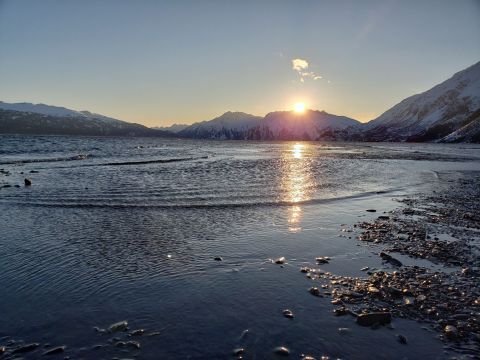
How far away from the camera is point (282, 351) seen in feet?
27.5

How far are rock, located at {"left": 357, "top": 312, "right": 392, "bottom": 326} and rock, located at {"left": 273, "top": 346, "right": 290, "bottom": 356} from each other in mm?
2459

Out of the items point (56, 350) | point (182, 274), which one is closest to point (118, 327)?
point (56, 350)

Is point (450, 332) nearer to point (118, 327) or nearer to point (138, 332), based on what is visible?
point (138, 332)

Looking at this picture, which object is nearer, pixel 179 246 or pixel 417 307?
pixel 417 307

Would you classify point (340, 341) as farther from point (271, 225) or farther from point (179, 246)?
point (271, 225)

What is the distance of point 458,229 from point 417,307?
37.5 ft

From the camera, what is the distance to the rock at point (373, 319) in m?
9.59

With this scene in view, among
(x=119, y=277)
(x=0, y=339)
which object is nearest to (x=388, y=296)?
(x=119, y=277)

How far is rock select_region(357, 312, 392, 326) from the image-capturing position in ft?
31.5

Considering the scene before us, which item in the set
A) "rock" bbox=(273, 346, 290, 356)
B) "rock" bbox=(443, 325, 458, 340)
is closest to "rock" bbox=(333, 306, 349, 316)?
"rock" bbox=(273, 346, 290, 356)

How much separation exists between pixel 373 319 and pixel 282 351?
116 inches

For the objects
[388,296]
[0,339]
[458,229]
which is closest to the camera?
[0,339]

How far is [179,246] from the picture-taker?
652 inches

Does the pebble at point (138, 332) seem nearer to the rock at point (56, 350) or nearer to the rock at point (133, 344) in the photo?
the rock at point (133, 344)
